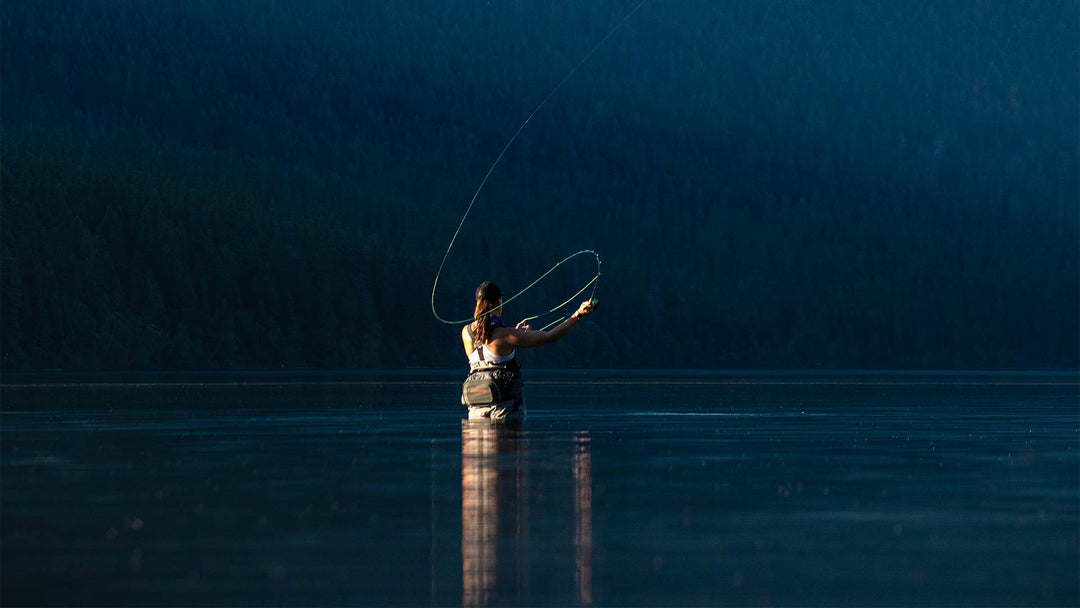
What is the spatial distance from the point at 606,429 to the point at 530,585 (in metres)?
15.4

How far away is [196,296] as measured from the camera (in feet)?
620

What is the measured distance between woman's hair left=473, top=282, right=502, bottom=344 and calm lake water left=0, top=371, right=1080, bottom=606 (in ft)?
4.15

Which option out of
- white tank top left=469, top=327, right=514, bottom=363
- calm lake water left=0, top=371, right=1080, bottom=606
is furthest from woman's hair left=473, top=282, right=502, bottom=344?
calm lake water left=0, top=371, right=1080, bottom=606

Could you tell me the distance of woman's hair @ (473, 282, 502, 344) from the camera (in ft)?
75.0

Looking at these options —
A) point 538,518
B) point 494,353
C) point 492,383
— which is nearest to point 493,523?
point 538,518

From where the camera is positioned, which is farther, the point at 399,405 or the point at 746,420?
the point at 399,405

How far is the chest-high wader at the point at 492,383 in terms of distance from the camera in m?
23.3

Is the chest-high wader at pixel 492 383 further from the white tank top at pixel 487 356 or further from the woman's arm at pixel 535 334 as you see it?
the woman's arm at pixel 535 334

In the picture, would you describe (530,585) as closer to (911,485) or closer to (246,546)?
(246,546)

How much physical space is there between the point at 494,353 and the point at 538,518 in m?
11.1

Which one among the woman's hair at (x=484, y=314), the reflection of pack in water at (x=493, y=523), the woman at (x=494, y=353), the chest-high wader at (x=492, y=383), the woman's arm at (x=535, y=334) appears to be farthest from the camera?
the chest-high wader at (x=492, y=383)

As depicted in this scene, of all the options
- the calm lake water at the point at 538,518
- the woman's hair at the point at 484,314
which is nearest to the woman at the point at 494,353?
the woman's hair at the point at 484,314

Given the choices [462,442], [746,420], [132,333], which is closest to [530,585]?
[462,442]

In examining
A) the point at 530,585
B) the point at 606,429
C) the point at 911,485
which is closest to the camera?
the point at 530,585
